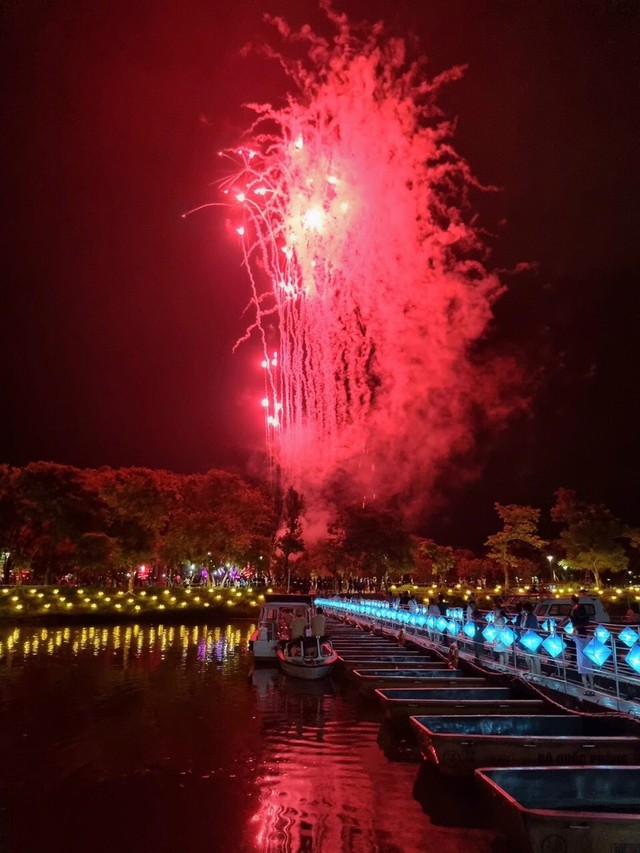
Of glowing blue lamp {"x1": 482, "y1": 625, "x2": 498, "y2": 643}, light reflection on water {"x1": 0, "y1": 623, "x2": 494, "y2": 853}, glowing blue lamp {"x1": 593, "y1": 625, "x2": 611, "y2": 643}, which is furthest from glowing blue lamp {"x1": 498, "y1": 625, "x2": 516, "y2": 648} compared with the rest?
glowing blue lamp {"x1": 593, "y1": 625, "x2": 611, "y2": 643}

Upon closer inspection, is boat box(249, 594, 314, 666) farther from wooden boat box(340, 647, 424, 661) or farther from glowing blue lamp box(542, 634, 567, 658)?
glowing blue lamp box(542, 634, 567, 658)

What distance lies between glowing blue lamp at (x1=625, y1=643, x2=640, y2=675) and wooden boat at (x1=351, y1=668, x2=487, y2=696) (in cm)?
466

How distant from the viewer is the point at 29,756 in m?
12.1

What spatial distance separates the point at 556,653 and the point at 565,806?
7.25 metres

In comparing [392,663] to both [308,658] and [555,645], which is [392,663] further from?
[555,645]

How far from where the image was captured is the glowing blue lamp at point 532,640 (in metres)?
15.3

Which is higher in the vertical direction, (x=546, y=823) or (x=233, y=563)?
(x=233, y=563)

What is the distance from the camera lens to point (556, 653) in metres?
14.6

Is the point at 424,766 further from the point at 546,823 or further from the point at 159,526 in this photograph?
the point at 159,526

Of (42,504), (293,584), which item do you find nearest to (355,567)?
(293,584)

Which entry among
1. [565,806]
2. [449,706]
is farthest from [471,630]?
[565,806]

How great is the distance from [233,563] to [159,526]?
8.42m

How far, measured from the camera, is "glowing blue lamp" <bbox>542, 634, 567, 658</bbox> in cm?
1455

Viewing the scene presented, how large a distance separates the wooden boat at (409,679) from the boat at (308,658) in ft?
9.62
